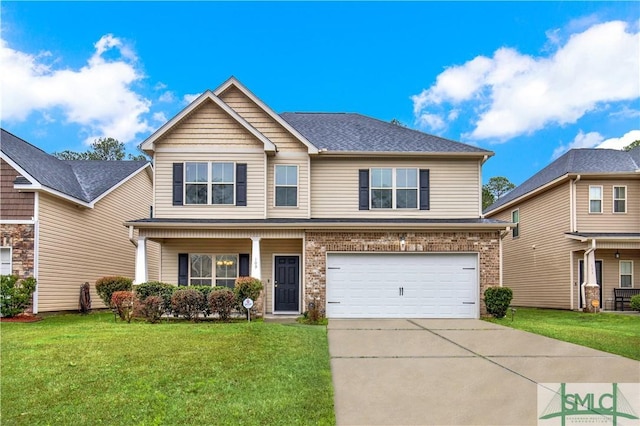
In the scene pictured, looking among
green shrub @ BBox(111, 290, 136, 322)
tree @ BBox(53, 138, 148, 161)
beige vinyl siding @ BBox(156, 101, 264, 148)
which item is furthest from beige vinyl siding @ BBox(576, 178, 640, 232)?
tree @ BBox(53, 138, 148, 161)

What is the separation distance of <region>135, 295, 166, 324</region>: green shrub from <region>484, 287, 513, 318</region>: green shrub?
376 inches

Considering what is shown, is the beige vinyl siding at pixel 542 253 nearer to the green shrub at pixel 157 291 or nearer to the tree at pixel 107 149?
the green shrub at pixel 157 291

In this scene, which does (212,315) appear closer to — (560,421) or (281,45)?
(560,421)

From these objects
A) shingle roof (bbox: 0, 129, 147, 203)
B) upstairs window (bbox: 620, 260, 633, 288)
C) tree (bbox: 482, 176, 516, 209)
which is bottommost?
upstairs window (bbox: 620, 260, 633, 288)

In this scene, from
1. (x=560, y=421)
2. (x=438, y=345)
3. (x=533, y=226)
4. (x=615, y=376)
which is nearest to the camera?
(x=560, y=421)

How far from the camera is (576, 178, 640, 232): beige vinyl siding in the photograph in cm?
1912

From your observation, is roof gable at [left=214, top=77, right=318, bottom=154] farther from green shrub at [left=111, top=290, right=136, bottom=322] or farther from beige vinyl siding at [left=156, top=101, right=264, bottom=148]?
green shrub at [left=111, top=290, right=136, bottom=322]

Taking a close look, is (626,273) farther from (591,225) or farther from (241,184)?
(241,184)

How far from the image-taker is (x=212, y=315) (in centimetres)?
1359

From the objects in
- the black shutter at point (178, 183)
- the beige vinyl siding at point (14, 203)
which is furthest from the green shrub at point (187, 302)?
the beige vinyl siding at point (14, 203)

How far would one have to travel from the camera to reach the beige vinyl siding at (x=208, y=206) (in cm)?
1559

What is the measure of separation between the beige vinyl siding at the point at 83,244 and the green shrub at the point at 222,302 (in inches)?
230

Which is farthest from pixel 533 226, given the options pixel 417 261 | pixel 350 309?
pixel 350 309

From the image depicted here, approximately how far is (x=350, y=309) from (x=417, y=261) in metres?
2.57
